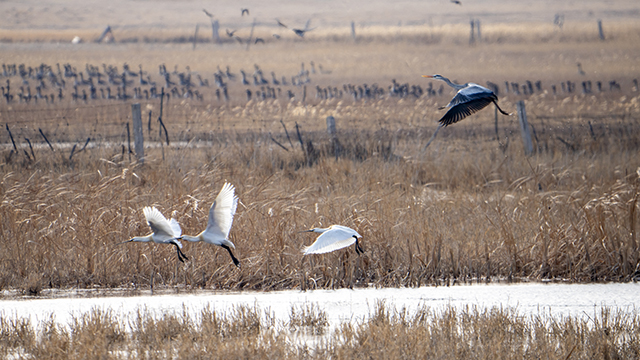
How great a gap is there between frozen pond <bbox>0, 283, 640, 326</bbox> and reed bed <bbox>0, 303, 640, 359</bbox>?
363 millimetres

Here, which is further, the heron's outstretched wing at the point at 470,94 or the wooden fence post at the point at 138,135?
the wooden fence post at the point at 138,135

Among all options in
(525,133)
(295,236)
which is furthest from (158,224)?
(525,133)

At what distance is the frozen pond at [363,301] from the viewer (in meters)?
6.11

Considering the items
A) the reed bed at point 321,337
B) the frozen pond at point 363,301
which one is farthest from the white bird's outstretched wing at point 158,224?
the frozen pond at point 363,301

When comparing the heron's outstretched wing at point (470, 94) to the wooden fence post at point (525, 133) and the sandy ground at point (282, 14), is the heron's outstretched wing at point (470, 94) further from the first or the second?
the sandy ground at point (282, 14)

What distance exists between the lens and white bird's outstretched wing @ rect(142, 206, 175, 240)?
4.54 meters

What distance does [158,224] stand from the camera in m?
4.55

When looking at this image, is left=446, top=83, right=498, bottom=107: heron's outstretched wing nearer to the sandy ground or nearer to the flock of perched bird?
the flock of perched bird

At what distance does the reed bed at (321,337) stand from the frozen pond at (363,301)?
36 cm

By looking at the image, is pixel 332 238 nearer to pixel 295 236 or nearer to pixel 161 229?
pixel 161 229

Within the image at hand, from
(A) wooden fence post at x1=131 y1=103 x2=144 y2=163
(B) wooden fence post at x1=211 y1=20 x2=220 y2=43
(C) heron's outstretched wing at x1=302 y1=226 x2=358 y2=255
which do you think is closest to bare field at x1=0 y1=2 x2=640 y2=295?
(A) wooden fence post at x1=131 y1=103 x2=144 y2=163

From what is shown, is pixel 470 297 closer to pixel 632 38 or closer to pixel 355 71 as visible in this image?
pixel 355 71

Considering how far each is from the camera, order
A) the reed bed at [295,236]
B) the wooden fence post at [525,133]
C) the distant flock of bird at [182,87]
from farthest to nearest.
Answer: the distant flock of bird at [182,87]
the wooden fence post at [525,133]
the reed bed at [295,236]

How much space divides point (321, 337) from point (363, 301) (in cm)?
163
